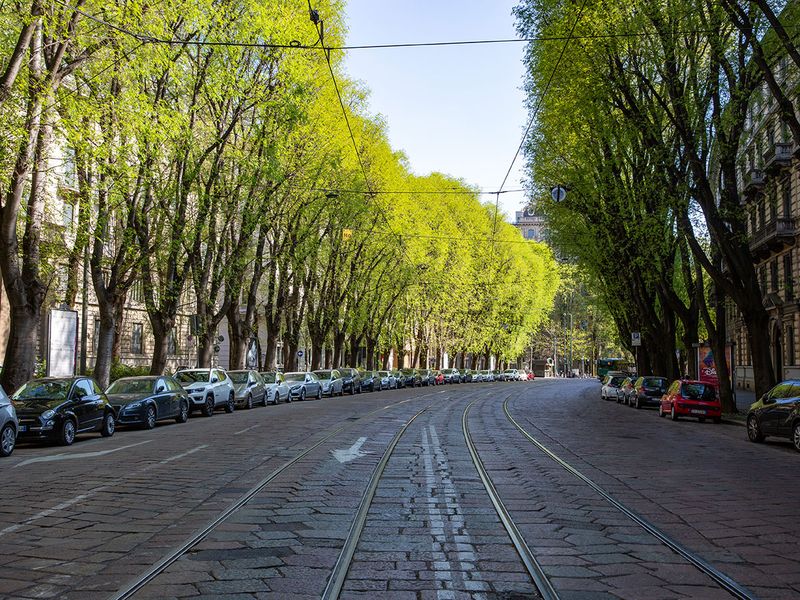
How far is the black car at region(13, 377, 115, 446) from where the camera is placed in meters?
15.6

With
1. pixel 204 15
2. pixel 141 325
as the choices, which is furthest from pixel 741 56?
pixel 141 325

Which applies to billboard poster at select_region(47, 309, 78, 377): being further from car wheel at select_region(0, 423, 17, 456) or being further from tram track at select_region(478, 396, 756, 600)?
tram track at select_region(478, 396, 756, 600)

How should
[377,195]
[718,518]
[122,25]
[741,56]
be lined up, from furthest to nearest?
[377,195], [741,56], [122,25], [718,518]

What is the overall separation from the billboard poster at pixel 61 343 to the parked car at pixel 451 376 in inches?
1918

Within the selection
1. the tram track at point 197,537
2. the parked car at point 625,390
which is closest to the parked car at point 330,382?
the parked car at point 625,390

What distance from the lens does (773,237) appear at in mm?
36875

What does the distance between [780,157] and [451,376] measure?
134 feet

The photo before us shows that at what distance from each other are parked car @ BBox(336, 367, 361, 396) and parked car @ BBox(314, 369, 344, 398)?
1.31 m

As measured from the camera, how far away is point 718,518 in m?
8.55

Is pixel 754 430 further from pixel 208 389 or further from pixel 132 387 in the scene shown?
pixel 208 389

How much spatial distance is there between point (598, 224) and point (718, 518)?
25.4 metres

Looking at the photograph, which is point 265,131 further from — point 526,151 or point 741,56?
point 741,56

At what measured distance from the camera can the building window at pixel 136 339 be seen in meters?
44.1

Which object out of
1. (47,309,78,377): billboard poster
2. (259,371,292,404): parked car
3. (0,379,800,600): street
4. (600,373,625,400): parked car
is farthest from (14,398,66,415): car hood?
(600,373,625,400): parked car
